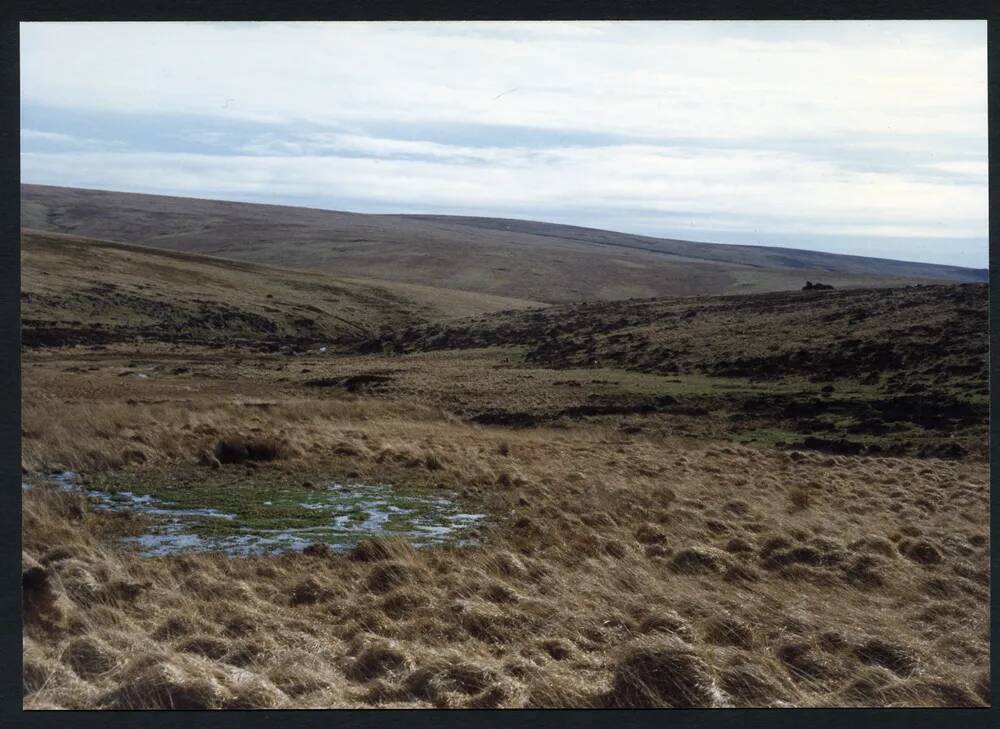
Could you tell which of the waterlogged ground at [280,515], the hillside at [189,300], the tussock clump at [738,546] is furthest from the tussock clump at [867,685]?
the hillside at [189,300]

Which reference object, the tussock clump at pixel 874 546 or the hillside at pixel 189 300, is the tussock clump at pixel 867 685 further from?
the hillside at pixel 189 300

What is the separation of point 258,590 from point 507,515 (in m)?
5.79

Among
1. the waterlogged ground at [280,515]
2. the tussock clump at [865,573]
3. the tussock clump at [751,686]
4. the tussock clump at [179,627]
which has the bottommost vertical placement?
the waterlogged ground at [280,515]

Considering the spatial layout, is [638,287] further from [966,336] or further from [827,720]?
[827,720]

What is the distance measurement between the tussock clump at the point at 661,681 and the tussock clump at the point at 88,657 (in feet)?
14.9

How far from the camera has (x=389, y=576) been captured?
11711mm

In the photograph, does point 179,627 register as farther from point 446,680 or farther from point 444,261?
point 444,261

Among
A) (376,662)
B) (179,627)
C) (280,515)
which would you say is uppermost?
(376,662)

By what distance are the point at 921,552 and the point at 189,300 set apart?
223 ft

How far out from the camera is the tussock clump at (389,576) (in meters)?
11.5

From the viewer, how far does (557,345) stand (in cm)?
5728

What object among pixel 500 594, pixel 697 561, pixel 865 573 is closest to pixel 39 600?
pixel 500 594

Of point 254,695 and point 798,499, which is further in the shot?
point 798,499

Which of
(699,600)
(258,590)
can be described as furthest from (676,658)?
(258,590)
